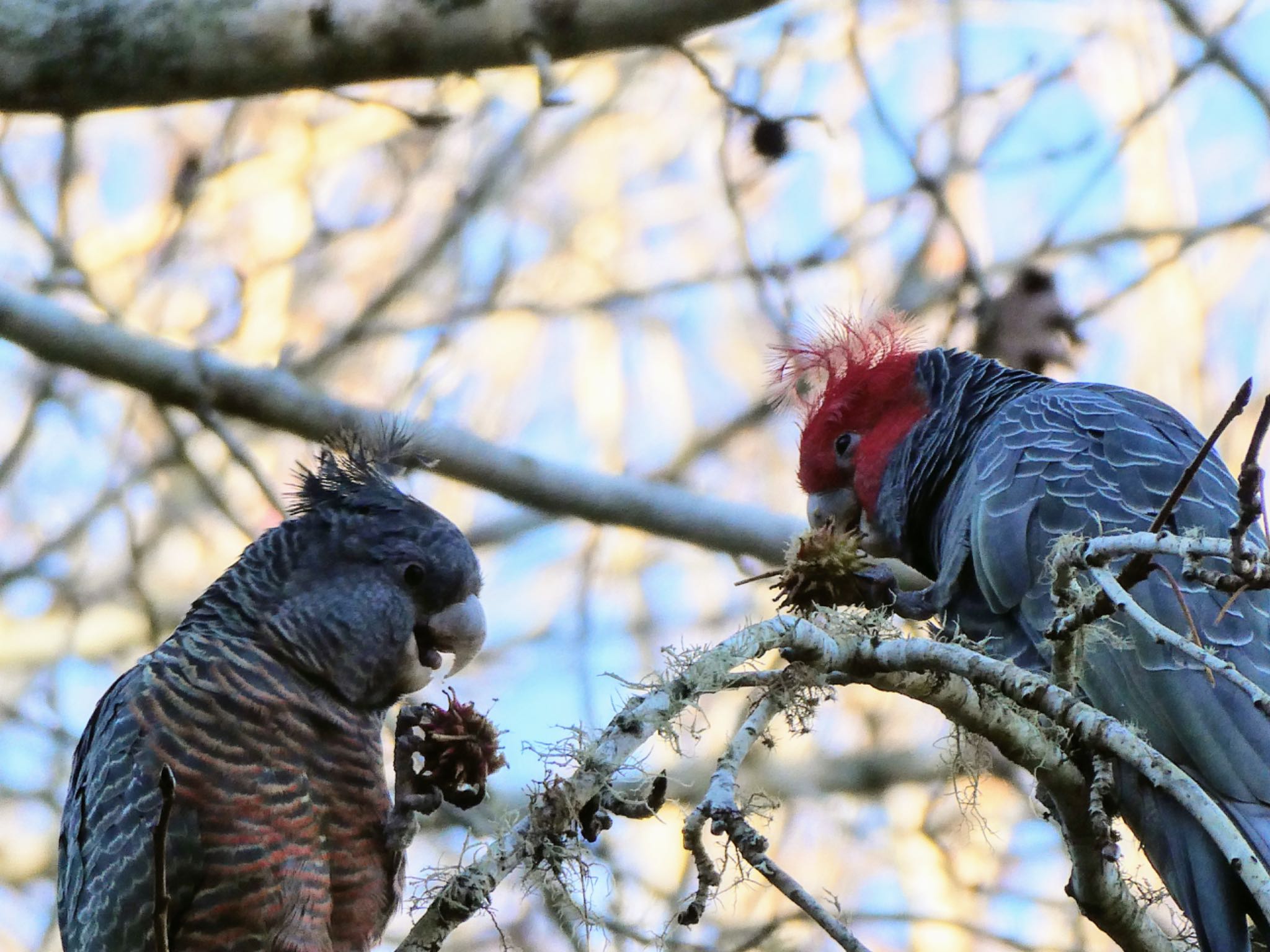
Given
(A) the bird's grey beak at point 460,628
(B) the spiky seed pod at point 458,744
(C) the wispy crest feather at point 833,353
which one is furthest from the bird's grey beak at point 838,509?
(B) the spiky seed pod at point 458,744

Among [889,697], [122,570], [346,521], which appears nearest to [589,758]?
[346,521]

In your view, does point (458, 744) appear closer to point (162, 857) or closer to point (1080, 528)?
point (162, 857)

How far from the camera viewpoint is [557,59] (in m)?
4.46

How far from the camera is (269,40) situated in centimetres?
439

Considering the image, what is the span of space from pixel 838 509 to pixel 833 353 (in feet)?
2.04

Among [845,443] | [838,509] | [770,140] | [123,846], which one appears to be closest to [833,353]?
[845,443]

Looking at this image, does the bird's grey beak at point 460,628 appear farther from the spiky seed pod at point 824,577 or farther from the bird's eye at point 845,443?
the bird's eye at point 845,443

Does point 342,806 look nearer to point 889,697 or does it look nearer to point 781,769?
point 781,769

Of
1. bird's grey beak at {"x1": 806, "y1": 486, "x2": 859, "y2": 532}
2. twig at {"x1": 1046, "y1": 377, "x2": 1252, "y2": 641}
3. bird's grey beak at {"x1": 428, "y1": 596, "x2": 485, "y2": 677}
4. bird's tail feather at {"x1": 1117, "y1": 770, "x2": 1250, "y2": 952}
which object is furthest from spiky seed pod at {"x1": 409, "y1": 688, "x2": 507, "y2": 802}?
bird's grey beak at {"x1": 806, "y1": 486, "x2": 859, "y2": 532}

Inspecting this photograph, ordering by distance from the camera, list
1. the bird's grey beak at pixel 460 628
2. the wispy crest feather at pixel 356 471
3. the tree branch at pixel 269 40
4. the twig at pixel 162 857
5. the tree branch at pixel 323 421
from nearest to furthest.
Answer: the twig at pixel 162 857 < the bird's grey beak at pixel 460 628 < the wispy crest feather at pixel 356 471 < the tree branch at pixel 269 40 < the tree branch at pixel 323 421

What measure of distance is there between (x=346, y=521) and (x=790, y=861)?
15.2ft

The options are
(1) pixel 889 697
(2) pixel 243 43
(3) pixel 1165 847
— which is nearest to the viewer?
(3) pixel 1165 847

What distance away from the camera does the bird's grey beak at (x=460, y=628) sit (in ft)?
12.2

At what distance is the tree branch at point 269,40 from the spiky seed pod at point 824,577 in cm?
190
